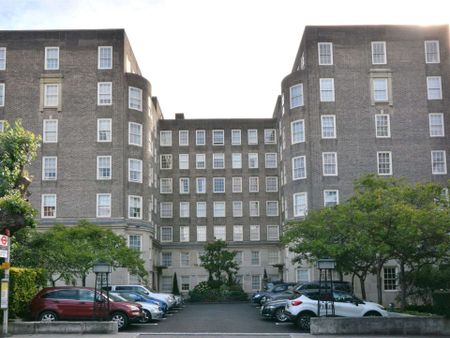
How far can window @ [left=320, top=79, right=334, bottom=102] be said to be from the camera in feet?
171

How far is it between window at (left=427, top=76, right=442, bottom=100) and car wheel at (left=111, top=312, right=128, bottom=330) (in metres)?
35.1

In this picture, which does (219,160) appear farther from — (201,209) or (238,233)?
(238,233)

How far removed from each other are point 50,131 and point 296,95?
20.4 m

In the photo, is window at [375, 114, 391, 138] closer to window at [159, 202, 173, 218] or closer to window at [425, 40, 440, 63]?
window at [425, 40, 440, 63]

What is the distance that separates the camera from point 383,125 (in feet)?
171

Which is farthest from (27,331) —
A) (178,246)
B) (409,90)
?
(178,246)

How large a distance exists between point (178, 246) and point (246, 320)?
40.3m

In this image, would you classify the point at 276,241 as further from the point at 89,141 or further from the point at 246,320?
the point at 246,320

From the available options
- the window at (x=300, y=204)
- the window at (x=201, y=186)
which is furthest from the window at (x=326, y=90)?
the window at (x=201, y=186)

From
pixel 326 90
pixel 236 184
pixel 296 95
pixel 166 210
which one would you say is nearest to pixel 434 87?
pixel 326 90

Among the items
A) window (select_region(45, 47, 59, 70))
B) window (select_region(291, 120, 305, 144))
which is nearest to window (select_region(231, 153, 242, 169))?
window (select_region(291, 120, 305, 144))

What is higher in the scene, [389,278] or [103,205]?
[103,205]

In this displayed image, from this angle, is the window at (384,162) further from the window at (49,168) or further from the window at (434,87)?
the window at (49,168)

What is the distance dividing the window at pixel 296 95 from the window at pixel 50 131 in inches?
767
